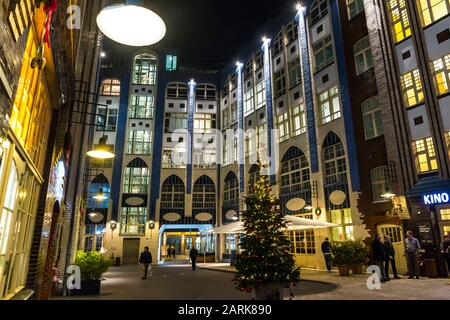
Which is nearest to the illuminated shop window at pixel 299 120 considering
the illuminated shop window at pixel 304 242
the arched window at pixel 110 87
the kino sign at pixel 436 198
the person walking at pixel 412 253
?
the illuminated shop window at pixel 304 242

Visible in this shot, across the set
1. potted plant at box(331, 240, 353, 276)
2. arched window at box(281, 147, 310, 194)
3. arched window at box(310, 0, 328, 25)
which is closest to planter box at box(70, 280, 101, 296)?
potted plant at box(331, 240, 353, 276)

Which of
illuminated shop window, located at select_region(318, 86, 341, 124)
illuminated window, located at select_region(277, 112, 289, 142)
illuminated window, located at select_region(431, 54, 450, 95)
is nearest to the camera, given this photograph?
illuminated window, located at select_region(431, 54, 450, 95)

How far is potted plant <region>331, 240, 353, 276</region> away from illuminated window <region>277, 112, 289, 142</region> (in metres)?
10.5

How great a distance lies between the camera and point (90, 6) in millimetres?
9469

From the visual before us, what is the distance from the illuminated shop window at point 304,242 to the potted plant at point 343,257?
506 centimetres

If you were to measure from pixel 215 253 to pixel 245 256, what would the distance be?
73.6ft

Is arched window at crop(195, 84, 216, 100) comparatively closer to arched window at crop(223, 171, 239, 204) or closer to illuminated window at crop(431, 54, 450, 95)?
arched window at crop(223, 171, 239, 204)

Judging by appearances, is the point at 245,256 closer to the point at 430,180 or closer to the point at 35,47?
the point at 35,47

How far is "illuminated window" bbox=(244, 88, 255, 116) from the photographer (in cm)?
2802

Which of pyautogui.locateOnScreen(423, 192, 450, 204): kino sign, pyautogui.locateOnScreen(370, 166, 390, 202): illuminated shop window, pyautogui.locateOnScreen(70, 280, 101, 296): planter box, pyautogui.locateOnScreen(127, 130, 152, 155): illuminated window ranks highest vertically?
pyautogui.locateOnScreen(127, 130, 152, 155): illuminated window

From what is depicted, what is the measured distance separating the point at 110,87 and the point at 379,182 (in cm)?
2737

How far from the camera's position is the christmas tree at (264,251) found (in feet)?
25.9

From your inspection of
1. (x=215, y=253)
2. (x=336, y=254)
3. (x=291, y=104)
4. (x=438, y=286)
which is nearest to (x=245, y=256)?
(x=438, y=286)

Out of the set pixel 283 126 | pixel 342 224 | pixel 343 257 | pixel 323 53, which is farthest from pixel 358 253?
pixel 323 53
